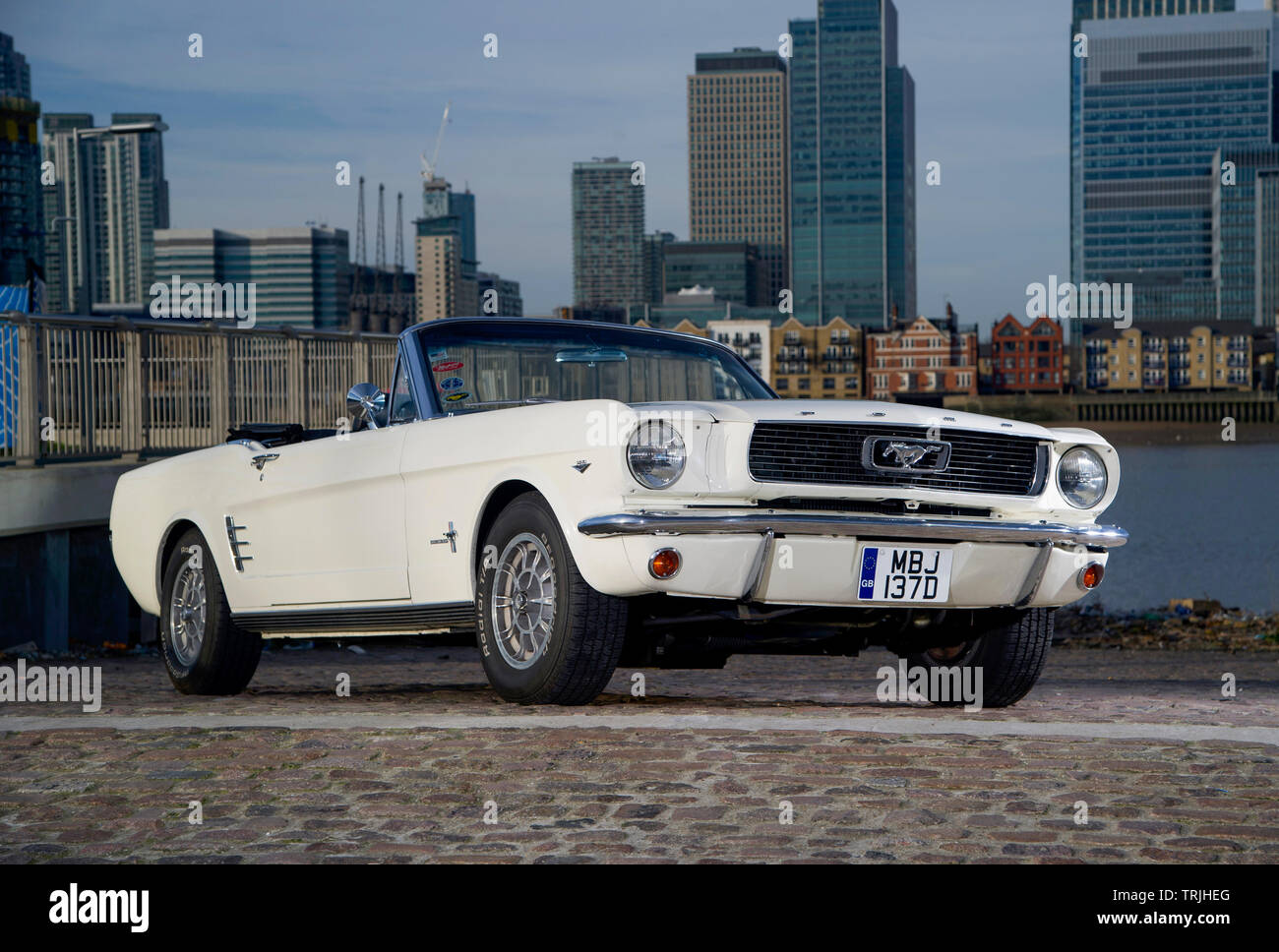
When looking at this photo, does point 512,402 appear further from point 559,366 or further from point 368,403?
point 368,403

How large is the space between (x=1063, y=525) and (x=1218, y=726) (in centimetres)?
93

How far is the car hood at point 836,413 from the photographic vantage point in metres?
5.37

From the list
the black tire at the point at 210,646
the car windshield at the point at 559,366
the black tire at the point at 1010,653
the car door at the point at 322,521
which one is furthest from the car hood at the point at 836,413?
the black tire at the point at 210,646

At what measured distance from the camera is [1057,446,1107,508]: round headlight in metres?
6.07

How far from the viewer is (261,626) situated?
729 centimetres

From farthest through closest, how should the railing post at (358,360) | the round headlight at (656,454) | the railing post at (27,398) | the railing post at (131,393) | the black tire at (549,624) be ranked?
the railing post at (358,360) → the railing post at (131,393) → the railing post at (27,398) → the black tire at (549,624) → the round headlight at (656,454)

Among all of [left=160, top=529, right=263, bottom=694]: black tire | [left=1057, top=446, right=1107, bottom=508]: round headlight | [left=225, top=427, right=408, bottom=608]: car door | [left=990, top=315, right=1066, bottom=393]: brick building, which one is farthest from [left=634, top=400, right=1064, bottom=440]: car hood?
[left=990, top=315, right=1066, bottom=393]: brick building

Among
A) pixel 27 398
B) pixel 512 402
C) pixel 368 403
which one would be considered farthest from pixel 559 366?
pixel 27 398

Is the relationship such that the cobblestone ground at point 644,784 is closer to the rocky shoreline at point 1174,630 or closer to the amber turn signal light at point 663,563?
the amber turn signal light at point 663,563

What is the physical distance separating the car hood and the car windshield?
0.98 m

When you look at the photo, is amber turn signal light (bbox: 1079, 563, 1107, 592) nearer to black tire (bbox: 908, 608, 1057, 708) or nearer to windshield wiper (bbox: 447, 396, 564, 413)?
black tire (bbox: 908, 608, 1057, 708)

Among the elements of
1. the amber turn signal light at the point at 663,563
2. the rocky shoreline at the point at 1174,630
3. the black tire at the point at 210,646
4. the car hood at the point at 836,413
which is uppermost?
the car hood at the point at 836,413
